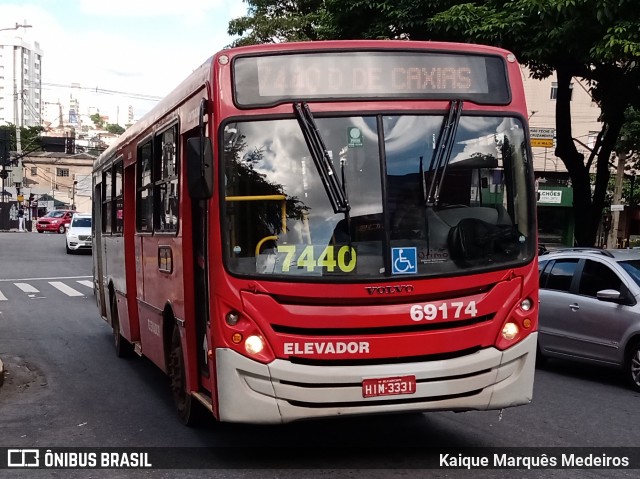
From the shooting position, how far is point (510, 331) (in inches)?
236

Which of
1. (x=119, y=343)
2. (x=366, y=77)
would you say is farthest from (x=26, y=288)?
(x=366, y=77)

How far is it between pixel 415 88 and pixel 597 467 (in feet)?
9.86

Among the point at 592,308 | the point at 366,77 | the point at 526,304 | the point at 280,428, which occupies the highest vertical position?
the point at 366,77

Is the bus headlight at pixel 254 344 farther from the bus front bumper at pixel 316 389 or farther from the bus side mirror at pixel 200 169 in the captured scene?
the bus side mirror at pixel 200 169

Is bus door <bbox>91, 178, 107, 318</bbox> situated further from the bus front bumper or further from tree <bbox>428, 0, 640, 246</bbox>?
the bus front bumper

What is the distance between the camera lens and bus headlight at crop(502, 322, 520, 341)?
5.97 metres

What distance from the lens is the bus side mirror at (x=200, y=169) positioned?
18.6 feet

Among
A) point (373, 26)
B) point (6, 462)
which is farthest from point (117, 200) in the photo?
point (373, 26)

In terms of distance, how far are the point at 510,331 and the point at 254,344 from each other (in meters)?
1.85

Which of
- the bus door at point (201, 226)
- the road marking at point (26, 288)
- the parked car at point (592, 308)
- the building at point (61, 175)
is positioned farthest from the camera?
the building at point (61, 175)

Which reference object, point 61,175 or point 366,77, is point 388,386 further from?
point 61,175

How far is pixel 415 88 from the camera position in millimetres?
6066

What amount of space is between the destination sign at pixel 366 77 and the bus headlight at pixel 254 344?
64.1 inches

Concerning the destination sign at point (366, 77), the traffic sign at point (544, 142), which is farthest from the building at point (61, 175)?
the destination sign at point (366, 77)
